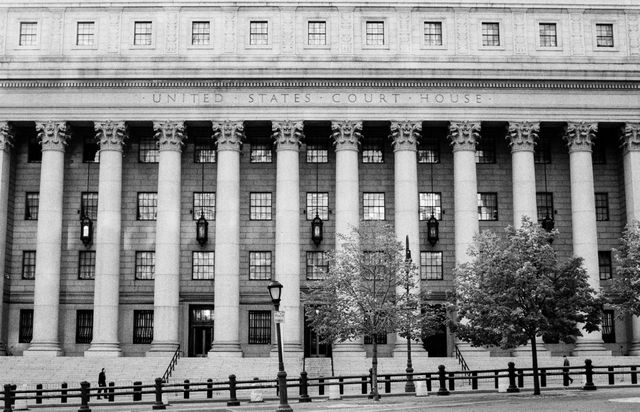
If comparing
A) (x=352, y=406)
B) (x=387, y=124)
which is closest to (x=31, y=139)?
(x=387, y=124)

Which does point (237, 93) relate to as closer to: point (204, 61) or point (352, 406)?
point (204, 61)

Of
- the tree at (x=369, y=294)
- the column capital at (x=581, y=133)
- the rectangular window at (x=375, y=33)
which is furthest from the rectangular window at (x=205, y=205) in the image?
the column capital at (x=581, y=133)

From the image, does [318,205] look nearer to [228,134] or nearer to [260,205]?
[260,205]

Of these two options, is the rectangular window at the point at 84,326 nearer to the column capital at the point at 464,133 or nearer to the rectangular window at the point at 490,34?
the column capital at the point at 464,133

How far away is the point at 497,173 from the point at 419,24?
10578 millimetres

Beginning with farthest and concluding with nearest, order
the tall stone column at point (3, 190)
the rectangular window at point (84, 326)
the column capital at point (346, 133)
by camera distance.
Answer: the rectangular window at point (84, 326) < the column capital at point (346, 133) < the tall stone column at point (3, 190)

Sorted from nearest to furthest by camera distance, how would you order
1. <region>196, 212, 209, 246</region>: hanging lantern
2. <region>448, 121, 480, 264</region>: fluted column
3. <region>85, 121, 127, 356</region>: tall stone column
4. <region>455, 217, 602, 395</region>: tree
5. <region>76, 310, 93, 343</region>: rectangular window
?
<region>455, 217, 602, 395</region>: tree
<region>85, 121, 127, 356</region>: tall stone column
<region>448, 121, 480, 264</region>: fluted column
<region>76, 310, 93, 343</region>: rectangular window
<region>196, 212, 209, 246</region>: hanging lantern

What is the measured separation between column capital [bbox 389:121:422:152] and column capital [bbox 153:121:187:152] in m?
12.7

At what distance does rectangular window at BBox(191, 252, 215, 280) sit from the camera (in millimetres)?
58219

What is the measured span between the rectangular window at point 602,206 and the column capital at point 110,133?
29677 mm

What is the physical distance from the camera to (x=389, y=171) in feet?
195

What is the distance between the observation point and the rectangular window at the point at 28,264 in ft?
190

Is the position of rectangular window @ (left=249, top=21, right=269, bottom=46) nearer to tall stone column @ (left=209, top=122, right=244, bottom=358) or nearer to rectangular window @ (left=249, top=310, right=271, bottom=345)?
tall stone column @ (left=209, top=122, right=244, bottom=358)

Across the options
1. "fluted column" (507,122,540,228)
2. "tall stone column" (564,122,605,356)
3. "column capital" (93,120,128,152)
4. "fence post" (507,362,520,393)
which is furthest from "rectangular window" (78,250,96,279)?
"tall stone column" (564,122,605,356)
